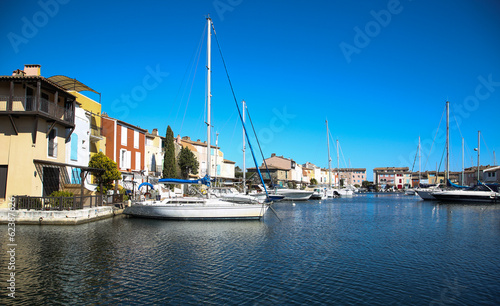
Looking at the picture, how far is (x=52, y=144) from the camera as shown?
79.5 ft

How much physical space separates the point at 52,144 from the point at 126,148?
44.5 ft

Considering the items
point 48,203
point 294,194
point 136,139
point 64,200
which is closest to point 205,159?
point 294,194

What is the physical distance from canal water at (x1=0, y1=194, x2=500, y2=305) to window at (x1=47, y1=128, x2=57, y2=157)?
7.12m

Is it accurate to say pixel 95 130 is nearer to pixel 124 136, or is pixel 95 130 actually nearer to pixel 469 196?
pixel 124 136

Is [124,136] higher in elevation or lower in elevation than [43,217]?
higher

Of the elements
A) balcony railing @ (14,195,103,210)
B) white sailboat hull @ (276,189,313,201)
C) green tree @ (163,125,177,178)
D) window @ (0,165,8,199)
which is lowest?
white sailboat hull @ (276,189,313,201)

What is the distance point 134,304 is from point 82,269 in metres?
3.90

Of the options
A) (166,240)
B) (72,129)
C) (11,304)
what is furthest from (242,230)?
(72,129)

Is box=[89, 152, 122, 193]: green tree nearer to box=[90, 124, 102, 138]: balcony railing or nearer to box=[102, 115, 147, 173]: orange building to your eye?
box=[90, 124, 102, 138]: balcony railing

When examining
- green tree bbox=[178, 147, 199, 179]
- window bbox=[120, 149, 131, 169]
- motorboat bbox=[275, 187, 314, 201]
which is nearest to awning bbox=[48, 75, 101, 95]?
window bbox=[120, 149, 131, 169]

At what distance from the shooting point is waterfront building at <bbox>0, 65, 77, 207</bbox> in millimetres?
21312

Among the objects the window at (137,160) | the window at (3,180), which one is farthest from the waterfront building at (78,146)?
the window at (137,160)

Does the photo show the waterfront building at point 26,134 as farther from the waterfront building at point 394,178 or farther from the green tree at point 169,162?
the waterfront building at point 394,178

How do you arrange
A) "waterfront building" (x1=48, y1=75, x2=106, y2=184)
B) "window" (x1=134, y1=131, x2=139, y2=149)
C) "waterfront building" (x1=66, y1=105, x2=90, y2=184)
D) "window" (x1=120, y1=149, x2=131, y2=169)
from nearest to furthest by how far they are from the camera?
"waterfront building" (x1=66, y1=105, x2=90, y2=184)
"waterfront building" (x1=48, y1=75, x2=106, y2=184)
"window" (x1=120, y1=149, x2=131, y2=169)
"window" (x1=134, y1=131, x2=139, y2=149)
